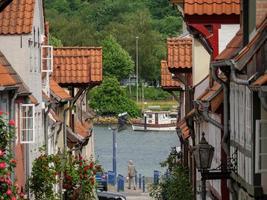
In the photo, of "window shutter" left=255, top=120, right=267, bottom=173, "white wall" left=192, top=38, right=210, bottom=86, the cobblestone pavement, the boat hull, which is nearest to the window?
"white wall" left=192, top=38, right=210, bottom=86

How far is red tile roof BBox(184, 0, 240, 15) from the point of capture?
2411cm

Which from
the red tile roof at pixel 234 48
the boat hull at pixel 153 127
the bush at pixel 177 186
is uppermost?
the red tile roof at pixel 234 48

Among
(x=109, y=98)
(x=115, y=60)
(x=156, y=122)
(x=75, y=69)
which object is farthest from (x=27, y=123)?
(x=115, y=60)

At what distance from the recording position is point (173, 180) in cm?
3494

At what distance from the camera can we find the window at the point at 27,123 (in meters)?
27.5

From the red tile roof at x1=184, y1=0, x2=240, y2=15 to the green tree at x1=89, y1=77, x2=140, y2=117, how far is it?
114 meters

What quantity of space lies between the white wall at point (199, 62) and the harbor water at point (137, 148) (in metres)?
45.2

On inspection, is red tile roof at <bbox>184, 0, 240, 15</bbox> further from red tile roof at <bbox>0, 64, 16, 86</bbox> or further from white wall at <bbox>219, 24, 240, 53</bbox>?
red tile roof at <bbox>0, 64, 16, 86</bbox>

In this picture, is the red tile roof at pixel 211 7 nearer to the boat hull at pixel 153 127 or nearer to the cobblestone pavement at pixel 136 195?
the cobblestone pavement at pixel 136 195

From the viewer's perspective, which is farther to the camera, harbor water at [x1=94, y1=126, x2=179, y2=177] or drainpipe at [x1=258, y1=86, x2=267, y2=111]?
harbor water at [x1=94, y1=126, x2=179, y2=177]

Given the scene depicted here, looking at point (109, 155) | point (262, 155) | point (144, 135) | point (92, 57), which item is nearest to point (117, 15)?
point (144, 135)

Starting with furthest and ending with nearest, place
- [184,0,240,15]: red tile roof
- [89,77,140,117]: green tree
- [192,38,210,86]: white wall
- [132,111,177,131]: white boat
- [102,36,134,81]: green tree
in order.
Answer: [102,36,134,81]: green tree → [89,77,140,117]: green tree → [132,111,177,131]: white boat → [192,38,210,86]: white wall → [184,0,240,15]: red tile roof

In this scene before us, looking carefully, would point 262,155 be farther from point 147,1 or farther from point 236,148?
point 147,1

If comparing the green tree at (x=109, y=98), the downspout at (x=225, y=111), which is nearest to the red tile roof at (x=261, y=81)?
the downspout at (x=225, y=111)
